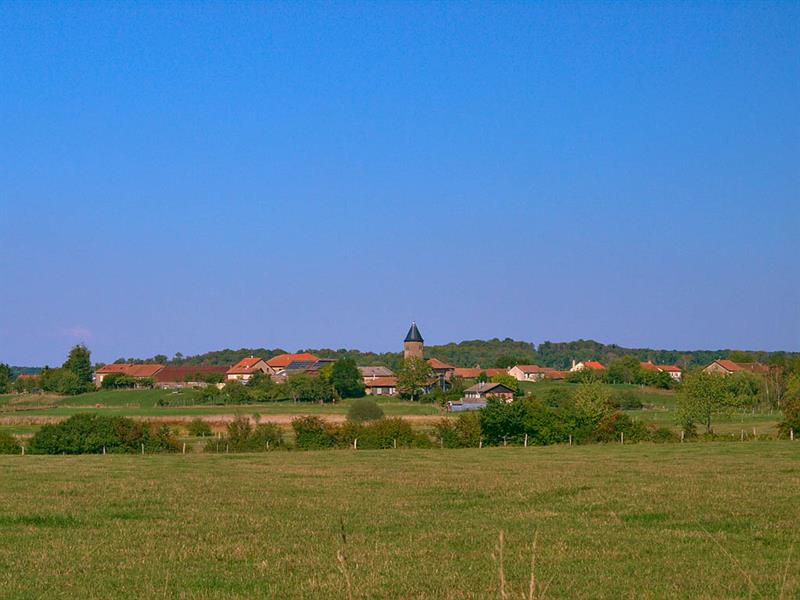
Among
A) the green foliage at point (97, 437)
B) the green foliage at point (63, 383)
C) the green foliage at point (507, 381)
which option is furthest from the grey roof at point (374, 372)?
the green foliage at point (97, 437)

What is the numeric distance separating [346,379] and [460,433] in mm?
89167

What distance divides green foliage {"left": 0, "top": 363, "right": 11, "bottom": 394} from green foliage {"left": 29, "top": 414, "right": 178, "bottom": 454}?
4801 inches

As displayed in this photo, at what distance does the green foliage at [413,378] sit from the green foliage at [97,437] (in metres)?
94.9

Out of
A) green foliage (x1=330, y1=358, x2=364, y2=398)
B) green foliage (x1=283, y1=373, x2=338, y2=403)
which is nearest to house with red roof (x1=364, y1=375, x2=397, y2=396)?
green foliage (x1=330, y1=358, x2=364, y2=398)

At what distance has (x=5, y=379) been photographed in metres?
181

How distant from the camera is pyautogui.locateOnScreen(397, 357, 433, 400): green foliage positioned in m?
159

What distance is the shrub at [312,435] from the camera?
216 feet

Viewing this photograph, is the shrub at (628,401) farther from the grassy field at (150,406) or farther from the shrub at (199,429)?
the shrub at (199,429)

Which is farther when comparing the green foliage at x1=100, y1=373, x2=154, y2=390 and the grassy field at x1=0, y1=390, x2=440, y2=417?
the green foliage at x1=100, y1=373, x2=154, y2=390

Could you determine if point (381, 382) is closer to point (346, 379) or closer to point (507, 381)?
point (346, 379)

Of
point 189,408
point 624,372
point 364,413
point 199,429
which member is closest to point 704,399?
point 364,413

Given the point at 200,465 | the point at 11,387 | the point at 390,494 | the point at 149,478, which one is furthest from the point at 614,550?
the point at 11,387

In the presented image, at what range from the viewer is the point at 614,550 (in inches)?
648

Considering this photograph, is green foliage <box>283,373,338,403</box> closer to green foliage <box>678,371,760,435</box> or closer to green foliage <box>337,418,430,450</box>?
green foliage <box>678,371,760,435</box>
